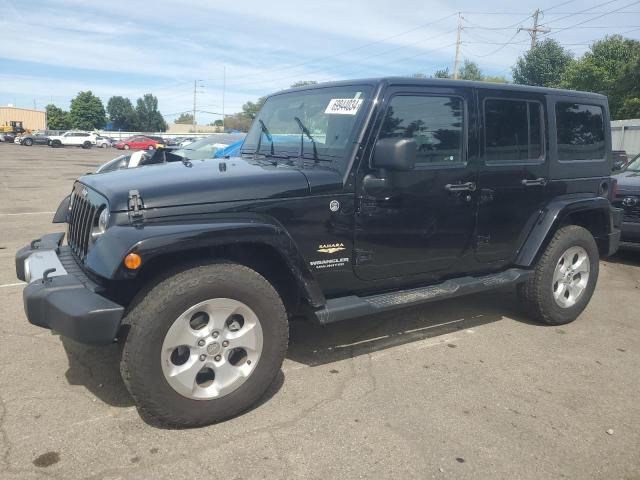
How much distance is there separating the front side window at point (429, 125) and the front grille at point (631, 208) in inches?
178

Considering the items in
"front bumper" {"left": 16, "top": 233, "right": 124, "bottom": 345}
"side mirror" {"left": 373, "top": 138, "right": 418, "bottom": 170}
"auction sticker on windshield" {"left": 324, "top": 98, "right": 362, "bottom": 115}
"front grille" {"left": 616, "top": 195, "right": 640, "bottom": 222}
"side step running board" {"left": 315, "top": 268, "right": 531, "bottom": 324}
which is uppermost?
"auction sticker on windshield" {"left": 324, "top": 98, "right": 362, "bottom": 115}

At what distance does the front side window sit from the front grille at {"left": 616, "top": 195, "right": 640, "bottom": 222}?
453 centimetres

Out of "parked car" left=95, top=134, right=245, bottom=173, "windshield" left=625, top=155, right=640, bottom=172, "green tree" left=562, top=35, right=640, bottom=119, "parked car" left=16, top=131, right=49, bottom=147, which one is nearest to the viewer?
"parked car" left=95, top=134, right=245, bottom=173

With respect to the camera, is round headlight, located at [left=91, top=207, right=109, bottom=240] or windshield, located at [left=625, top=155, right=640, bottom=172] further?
windshield, located at [left=625, top=155, right=640, bottom=172]

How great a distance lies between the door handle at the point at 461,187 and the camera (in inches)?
154

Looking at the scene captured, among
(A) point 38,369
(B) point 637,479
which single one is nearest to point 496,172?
(B) point 637,479

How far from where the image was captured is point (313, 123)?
12.8 feet

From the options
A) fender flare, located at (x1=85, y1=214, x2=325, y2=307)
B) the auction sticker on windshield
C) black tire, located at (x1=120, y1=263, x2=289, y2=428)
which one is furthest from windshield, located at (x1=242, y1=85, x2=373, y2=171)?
black tire, located at (x1=120, y1=263, x2=289, y2=428)

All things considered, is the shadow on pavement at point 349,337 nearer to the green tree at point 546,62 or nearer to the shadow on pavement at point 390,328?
the shadow on pavement at point 390,328

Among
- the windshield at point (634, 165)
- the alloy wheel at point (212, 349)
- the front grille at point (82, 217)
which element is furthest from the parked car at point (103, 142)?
the alloy wheel at point (212, 349)

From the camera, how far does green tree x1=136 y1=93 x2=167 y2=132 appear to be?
350 ft

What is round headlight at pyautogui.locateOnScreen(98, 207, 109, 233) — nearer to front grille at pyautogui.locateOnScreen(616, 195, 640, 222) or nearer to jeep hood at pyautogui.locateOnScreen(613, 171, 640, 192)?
front grille at pyautogui.locateOnScreen(616, 195, 640, 222)

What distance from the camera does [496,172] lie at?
4.19 metres

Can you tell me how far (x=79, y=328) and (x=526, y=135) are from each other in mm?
3599
